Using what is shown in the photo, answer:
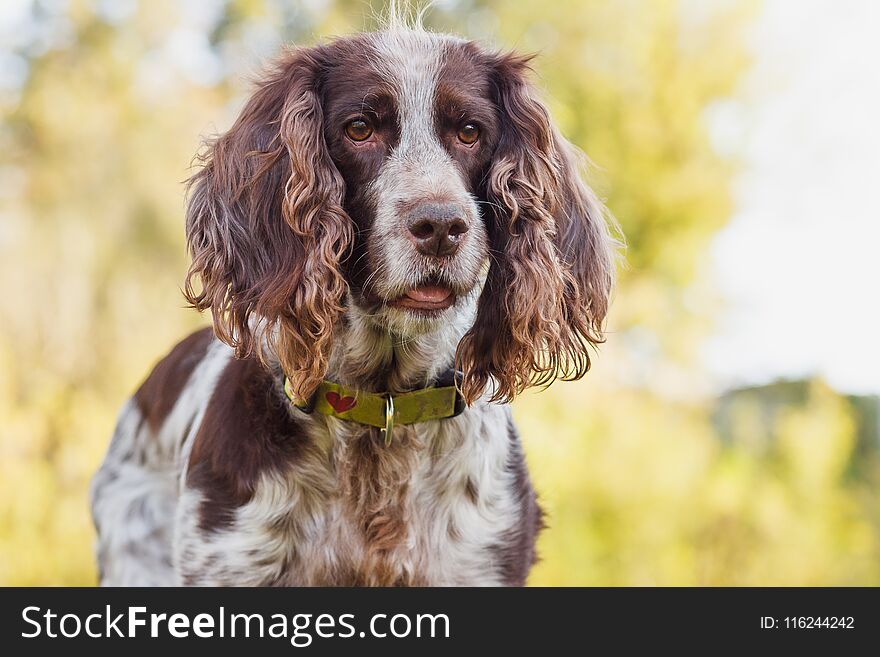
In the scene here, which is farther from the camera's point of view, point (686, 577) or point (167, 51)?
point (167, 51)

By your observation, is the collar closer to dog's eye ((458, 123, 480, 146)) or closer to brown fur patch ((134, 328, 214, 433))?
dog's eye ((458, 123, 480, 146))

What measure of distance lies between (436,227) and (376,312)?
15.3 inches

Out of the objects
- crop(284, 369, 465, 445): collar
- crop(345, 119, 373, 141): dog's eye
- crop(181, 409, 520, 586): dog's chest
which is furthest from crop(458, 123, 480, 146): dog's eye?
crop(181, 409, 520, 586): dog's chest

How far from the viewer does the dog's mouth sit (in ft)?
8.57

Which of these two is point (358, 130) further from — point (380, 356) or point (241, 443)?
point (241, 443)

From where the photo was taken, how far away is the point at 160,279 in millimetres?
8695

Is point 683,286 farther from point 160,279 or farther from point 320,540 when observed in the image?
point 320,540

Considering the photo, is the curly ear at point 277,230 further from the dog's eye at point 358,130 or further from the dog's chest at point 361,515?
the dog's chest at point 361,515

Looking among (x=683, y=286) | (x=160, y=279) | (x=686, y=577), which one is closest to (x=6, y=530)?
(x=160, y=279)

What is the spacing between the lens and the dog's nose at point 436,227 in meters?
2.49

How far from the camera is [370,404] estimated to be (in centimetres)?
283

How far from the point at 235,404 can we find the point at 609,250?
1.18m

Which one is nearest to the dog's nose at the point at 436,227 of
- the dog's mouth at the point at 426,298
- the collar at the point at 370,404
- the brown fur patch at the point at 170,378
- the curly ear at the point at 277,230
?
the dog's mouth at the point at 426,298

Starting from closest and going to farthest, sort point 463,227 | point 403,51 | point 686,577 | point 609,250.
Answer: point 463,227, point 403,51, point 609,250, point 686,577
